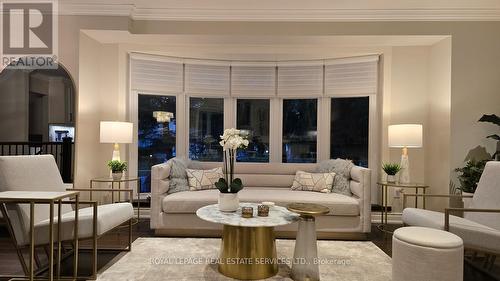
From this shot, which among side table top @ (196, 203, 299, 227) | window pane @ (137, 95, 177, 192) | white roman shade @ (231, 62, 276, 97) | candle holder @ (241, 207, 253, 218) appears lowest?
side table top @ (196, 203, 299, 227)

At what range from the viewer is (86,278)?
2396mm

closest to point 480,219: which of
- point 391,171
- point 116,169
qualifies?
point 391,171

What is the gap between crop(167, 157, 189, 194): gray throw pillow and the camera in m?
3.74

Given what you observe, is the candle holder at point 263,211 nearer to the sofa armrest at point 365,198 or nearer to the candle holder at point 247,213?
the candle holder at point 247,213

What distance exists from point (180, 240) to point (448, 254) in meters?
2.55

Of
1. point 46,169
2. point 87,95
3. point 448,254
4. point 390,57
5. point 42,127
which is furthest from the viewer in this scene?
point 42,127

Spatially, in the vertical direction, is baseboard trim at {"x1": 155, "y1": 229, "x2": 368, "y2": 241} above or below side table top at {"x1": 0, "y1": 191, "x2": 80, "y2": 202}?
below

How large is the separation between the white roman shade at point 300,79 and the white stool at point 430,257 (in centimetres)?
299

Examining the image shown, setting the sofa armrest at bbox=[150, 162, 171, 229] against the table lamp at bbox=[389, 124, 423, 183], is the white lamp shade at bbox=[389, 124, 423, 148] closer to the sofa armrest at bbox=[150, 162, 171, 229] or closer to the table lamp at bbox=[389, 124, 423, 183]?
the table lamp at bbox=[389, 124, 423, 183]

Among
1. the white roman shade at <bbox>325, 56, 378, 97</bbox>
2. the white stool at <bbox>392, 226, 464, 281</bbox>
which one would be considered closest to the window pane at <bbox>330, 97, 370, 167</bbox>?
the white roman shade at <bbox>325, 56, 378, 97</bbox>

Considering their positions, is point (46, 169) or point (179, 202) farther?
point (179, 202)

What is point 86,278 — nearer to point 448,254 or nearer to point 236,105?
point 448,254

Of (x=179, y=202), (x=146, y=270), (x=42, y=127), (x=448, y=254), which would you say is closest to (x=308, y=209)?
(x=448, y=254)

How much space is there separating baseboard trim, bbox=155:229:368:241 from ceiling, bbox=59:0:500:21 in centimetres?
270
